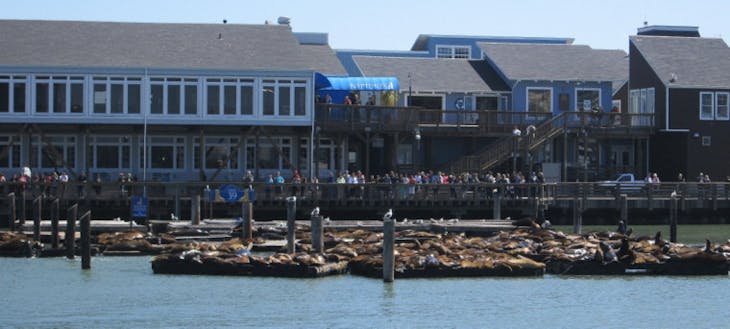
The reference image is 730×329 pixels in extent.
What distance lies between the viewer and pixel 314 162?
6000 centimetres

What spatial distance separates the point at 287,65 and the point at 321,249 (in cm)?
2011

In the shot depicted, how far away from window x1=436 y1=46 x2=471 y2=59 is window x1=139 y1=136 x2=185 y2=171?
66.8 feet

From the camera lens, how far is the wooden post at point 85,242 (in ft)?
128

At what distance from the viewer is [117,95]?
57.5 meters

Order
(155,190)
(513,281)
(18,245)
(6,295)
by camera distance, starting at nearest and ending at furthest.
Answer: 1. (6,295)
2. (513,281)
3. (18,245)
4. (155,190)

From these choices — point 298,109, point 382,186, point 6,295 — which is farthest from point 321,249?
point 298,109

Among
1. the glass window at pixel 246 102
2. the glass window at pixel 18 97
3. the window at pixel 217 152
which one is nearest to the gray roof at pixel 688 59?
the glass window at pixel 246 102

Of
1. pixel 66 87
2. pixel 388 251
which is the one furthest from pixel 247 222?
pixel 66 87

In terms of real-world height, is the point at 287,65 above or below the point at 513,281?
above

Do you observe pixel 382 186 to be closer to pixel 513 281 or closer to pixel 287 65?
pixel 287 65

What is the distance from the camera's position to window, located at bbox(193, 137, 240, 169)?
5956cm

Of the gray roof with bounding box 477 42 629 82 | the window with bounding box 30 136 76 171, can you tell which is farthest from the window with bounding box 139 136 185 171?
the gray roof with bounding box 477 42 629 82

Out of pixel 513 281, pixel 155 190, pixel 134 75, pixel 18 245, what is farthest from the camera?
pixel 134 75

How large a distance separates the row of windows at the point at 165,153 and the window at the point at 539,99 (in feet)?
38.2
